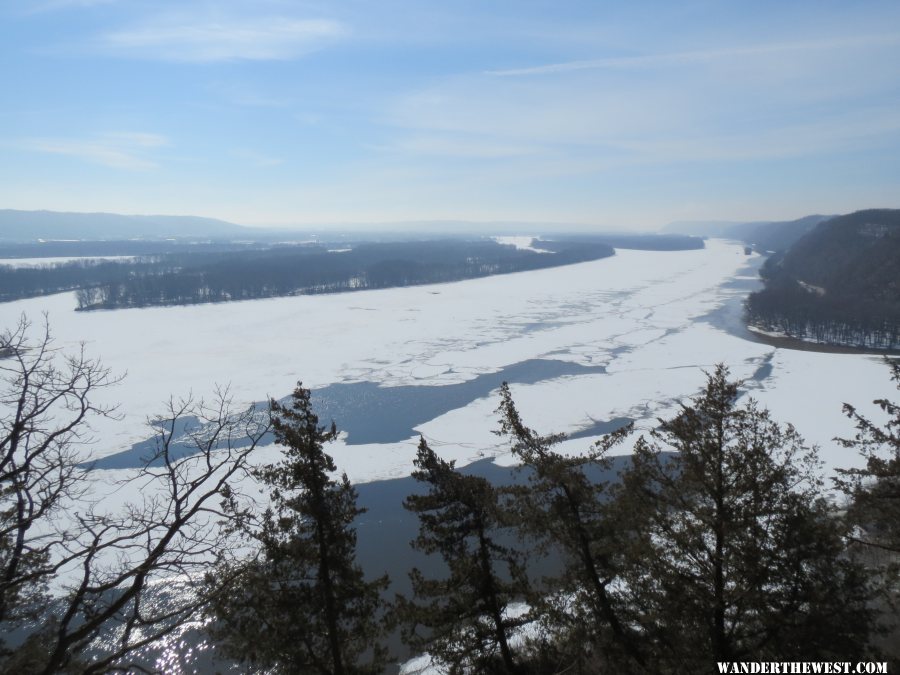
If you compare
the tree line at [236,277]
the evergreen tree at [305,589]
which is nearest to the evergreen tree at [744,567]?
the evergreen tree at [305,589]

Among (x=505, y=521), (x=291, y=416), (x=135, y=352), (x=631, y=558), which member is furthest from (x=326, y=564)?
(x=135, y=352)

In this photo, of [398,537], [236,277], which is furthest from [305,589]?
[236,277]

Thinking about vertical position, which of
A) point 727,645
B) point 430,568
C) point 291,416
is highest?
point 291,416

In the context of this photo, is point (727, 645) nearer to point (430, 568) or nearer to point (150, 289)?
point (430, 568)

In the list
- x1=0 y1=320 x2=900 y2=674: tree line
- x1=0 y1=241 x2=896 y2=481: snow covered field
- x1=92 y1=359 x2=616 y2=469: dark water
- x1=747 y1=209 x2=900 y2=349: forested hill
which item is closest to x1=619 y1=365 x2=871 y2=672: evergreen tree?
x1=0 y1=320 x2=900 y2=674: tree line

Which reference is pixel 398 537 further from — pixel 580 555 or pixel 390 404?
pixel 390 404

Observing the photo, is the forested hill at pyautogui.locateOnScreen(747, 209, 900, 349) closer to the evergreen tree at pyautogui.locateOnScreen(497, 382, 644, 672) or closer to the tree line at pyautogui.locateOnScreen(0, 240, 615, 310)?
the evergreen tree at pyautogui.locateOnScreen(497, 382, 644, 672)
